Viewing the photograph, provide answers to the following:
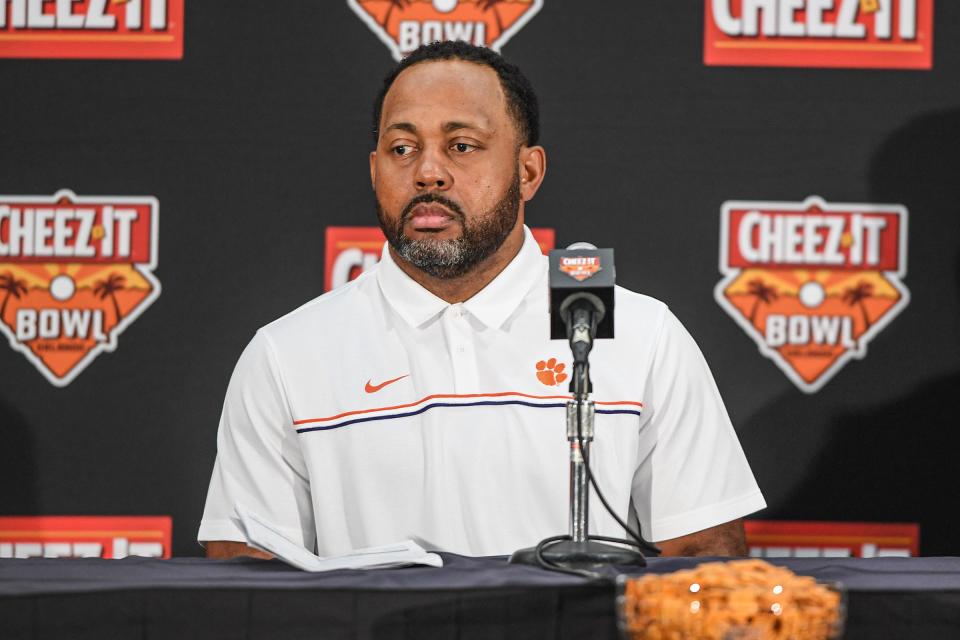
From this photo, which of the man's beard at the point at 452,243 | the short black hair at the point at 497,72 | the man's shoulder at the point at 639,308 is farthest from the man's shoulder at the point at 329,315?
the man's shoulder at the point at 639,308

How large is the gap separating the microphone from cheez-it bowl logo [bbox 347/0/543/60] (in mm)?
1349

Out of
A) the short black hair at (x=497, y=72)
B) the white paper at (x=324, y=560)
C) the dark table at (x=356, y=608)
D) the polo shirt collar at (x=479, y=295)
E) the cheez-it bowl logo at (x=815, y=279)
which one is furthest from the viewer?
the cheez-it bowl logo at (x=815, y=279)

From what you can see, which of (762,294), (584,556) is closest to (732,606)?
(584,556)

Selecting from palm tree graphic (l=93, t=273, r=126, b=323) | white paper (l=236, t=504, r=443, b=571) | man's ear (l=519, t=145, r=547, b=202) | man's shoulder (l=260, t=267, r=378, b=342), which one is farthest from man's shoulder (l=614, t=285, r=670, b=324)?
palm tree graphic (l=93, t=273, r=126, b=323)

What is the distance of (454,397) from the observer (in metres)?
1.94

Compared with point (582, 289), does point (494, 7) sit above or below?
above

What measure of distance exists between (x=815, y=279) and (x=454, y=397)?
100 cm

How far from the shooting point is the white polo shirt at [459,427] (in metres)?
1.90

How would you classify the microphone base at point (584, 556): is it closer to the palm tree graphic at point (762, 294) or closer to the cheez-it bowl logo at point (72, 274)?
the palm tree graphic at point (762, 294)

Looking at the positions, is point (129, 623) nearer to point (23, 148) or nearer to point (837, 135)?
point (23, 148)

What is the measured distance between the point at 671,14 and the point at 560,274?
144cm

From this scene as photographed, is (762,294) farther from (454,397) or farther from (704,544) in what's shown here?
(454,397)

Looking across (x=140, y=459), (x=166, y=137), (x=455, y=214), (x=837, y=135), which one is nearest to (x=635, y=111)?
(x=837, y=135)

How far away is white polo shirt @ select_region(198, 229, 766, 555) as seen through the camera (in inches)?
74.9
